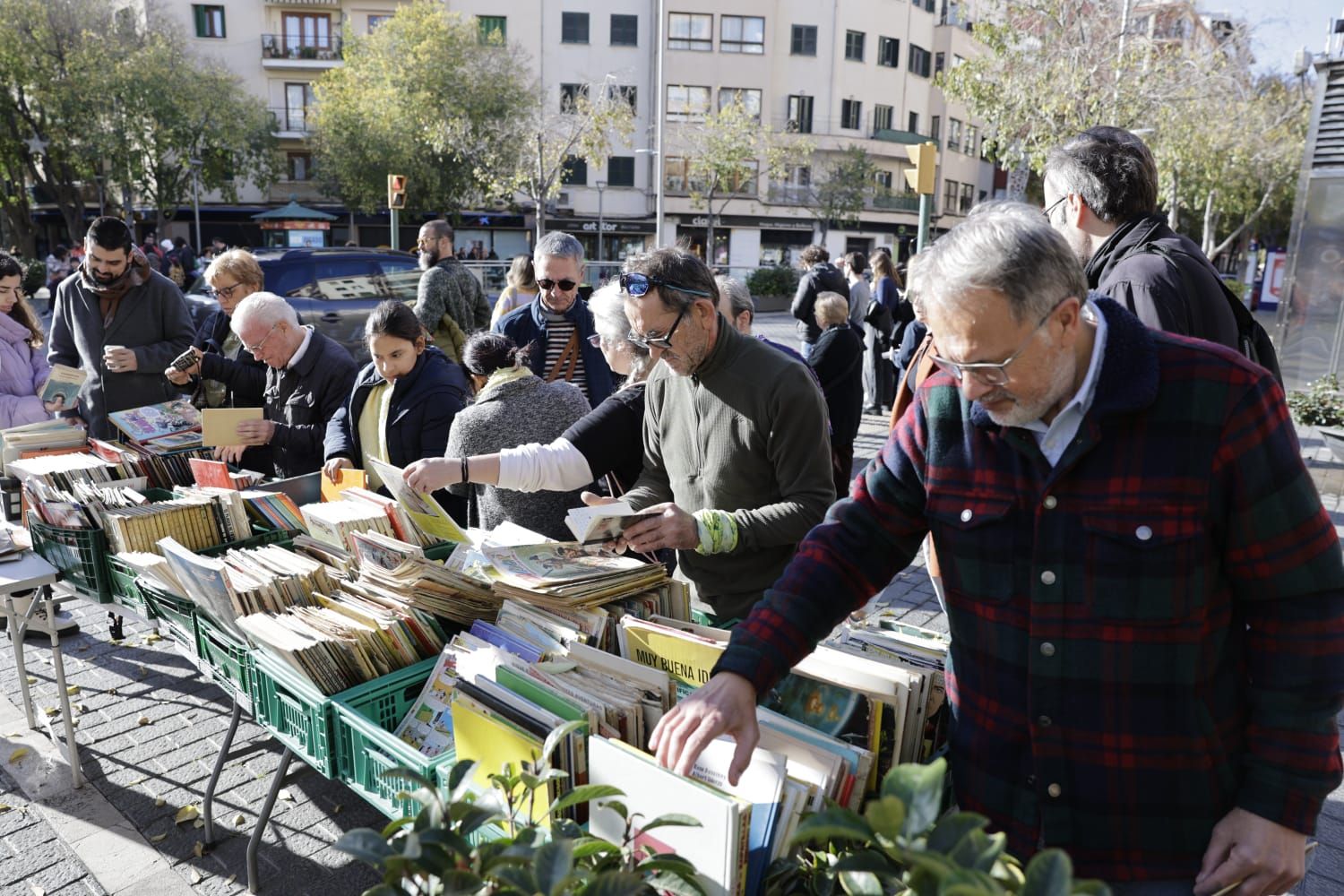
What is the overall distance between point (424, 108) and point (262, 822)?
33.8 meters

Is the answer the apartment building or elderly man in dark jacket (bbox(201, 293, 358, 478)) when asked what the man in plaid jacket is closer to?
→ elderly man in dark jacket (bbox(201, 293, 358, 478))

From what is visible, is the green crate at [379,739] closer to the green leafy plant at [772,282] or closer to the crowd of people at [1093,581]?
the crowd of people at [1093,581]

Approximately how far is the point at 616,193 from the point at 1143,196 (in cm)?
4119

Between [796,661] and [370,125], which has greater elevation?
[370,125]

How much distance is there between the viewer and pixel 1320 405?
1008 cm

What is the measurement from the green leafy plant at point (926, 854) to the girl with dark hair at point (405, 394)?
3.08 metres

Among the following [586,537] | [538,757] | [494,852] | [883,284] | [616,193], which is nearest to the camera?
[494,852]

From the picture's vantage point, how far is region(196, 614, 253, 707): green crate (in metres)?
2.75

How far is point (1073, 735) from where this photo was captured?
159cm

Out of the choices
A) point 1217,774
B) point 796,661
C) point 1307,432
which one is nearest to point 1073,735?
point 1217,774

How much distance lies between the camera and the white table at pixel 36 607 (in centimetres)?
345

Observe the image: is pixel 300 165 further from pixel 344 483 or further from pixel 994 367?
pixel 994 367

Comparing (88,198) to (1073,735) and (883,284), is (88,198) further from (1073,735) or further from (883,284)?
(1073,735)

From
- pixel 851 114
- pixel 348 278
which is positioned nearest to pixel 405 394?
pixel 348 278
